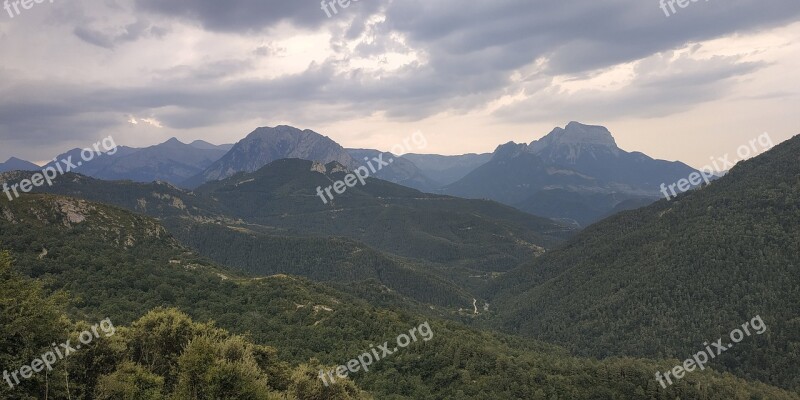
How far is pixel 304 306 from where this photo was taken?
114 m

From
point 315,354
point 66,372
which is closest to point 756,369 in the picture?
point 315,354

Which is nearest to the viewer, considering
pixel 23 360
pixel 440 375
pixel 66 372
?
pixel 23 360

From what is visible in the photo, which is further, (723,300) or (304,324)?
(723,300)

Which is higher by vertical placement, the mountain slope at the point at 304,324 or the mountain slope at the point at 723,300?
the mountain slope at the point at 304,324

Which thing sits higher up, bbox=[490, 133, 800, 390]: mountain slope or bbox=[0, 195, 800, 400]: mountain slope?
bbox=[0, 195, 800, 400]: mountain slope

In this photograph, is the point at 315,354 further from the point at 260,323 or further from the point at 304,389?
the point at 304,389

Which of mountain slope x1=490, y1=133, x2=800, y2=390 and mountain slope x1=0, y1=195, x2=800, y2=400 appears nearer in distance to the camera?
mountain slope x1=0, y1=195, x2=800, y2=400

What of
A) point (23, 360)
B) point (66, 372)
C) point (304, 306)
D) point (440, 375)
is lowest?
point (440, 375)

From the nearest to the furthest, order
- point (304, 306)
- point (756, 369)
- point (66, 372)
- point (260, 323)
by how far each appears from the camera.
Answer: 1. point (66, 372)
2. point (260, 323)
3. point (304, 306)
4. point (756, 369)

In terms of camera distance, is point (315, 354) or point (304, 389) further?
point (315, 354)

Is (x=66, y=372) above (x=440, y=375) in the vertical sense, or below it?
above

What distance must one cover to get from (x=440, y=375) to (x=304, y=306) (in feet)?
137

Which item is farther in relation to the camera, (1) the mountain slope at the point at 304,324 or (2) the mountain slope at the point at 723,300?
(2) the mountain slope at the point at 723,300

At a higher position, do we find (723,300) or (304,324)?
(304,324)
